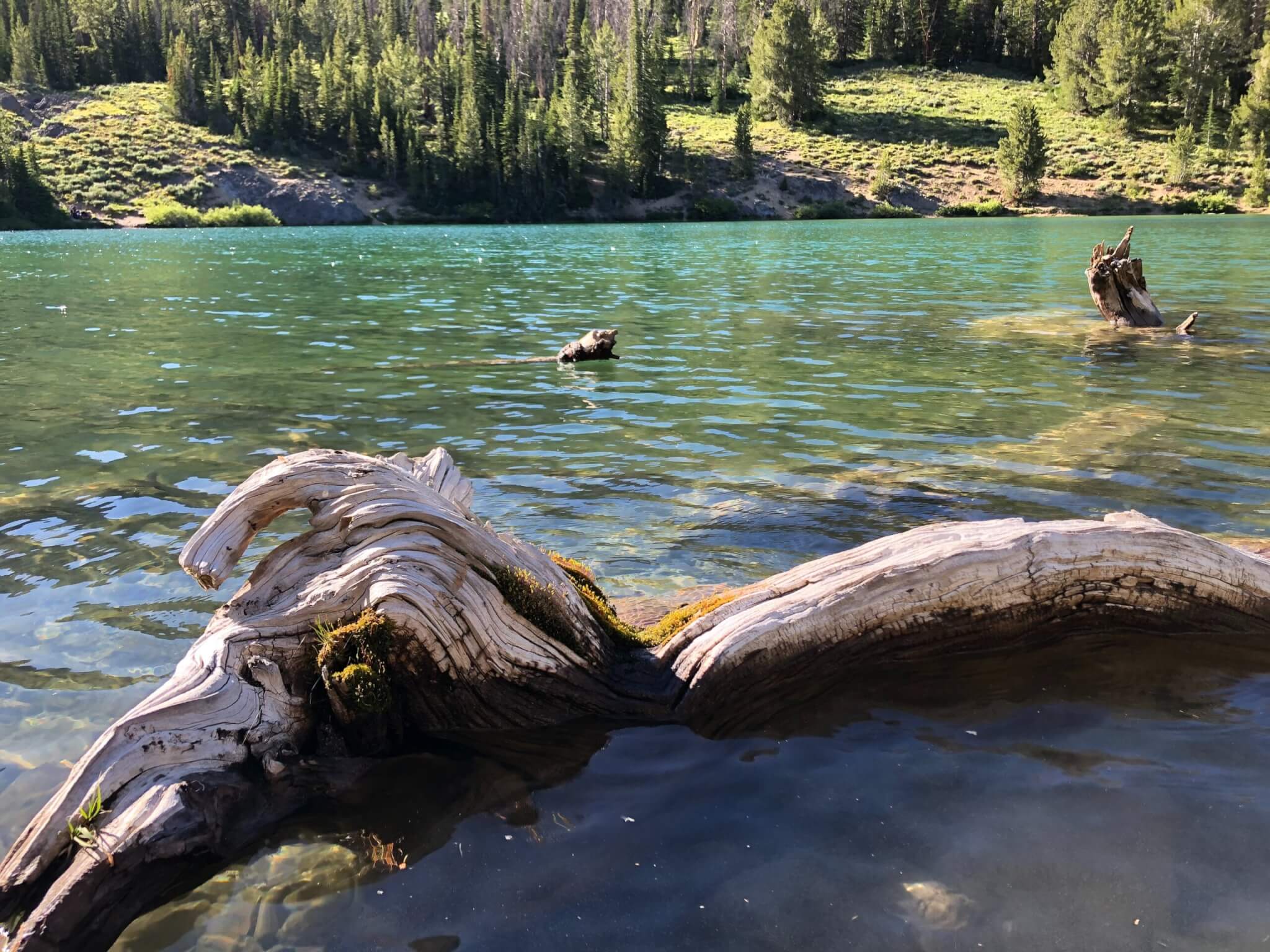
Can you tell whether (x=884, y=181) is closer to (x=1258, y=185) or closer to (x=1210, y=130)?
(x=1258, y=185)

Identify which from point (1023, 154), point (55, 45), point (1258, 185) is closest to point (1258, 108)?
point (1258, 185)

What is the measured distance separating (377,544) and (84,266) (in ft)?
152

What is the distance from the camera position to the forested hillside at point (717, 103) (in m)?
103

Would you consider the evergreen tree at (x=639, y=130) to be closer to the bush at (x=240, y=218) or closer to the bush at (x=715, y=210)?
the bush at (x=715, y=210)

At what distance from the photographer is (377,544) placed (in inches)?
181

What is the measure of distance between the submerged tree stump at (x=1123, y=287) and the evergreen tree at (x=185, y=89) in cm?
13736

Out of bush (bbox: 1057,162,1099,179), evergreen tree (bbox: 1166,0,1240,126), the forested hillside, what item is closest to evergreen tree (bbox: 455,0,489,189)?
the forested hillside

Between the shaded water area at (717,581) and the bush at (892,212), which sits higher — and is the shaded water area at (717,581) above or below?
above

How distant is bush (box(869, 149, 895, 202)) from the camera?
100650 millimetres

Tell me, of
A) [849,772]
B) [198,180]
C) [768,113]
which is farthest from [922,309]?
[768,113]

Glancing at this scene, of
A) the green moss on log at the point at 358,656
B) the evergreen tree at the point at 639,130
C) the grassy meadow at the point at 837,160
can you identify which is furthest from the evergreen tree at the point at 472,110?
the green moss on log at the point at 358,656

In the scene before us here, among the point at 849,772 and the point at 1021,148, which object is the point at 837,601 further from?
the point at 1021,148

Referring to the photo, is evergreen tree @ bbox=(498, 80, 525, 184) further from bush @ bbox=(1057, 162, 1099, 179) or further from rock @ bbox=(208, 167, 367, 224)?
bush @ bbox=(1057, 162, 1099, 179)

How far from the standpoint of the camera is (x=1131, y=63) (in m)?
111
